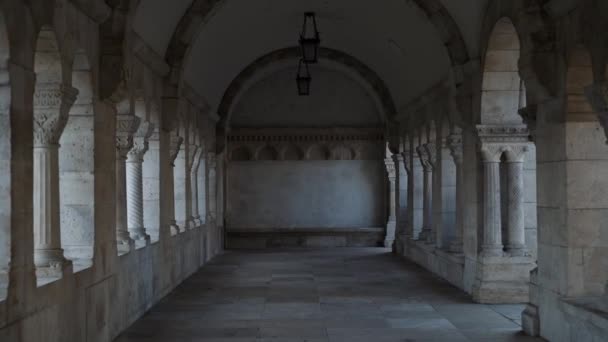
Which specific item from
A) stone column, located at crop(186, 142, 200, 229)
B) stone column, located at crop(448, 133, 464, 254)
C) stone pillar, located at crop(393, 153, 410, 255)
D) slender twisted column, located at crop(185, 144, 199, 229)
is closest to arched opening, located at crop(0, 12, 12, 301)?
stone column, located at crop(448, 133, 464, 254)

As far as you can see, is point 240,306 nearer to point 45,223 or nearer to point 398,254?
point 45,223

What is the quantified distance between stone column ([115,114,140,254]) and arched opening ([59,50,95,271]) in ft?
3.72

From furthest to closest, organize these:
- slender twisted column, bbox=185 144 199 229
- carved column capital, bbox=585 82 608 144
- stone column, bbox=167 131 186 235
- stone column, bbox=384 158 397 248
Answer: stone column, bbox=384 158 397 248 → slender twisted column, bbox=185 144 199 229 → stone column, bbox=167 131 186 235 → carved column capital, bbox=585 82 608 144

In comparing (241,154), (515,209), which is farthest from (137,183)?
(241,154)

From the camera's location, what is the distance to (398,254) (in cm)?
1386

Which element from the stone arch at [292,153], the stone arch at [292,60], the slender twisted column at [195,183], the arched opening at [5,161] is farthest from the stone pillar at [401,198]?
the arched opening at [5,161]

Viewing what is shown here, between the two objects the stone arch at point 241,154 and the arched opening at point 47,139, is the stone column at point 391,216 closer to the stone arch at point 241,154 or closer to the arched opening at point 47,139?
the stone arch at point 241,154

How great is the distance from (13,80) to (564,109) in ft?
12.7

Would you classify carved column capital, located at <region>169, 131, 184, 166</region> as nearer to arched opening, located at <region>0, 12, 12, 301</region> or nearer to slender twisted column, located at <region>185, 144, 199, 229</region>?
slender twisted column, located at <region>185, 144, 199, 229</region>

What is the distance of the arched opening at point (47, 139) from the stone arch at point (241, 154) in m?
11.5

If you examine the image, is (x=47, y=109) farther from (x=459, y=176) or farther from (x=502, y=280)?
(x=459, y=176)

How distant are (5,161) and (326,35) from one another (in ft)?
33.0

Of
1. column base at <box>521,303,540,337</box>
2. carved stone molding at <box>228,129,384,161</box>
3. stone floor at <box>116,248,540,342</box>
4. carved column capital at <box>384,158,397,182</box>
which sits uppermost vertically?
carved stone molding at <box>228,129,384,161</box>

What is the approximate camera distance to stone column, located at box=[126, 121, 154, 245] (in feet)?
25.7
